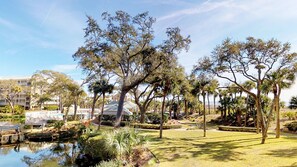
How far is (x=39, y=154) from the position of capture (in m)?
20.1

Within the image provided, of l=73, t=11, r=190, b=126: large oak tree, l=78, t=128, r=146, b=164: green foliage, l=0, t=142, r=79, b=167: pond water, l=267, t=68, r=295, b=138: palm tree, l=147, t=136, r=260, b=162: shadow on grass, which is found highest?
l=73, t=11, r=190, b=126: large oak tree

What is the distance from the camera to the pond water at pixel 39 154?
55.7 feet

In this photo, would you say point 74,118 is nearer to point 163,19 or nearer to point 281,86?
point 163,19

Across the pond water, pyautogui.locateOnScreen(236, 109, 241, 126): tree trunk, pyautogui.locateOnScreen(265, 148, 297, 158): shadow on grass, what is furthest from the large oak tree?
pyautogui.locateOnScreen(236, 109, 241, 126): tree trunk

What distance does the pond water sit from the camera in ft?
55.7

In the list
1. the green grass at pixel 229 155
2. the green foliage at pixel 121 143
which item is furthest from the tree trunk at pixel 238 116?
the green foliage at pixel 121 143

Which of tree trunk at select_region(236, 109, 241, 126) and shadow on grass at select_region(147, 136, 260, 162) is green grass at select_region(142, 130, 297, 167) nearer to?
Answer: shadow on grass at select_region(147, 136, 260, 162)

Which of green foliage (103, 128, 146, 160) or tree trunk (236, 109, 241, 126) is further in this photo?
tree trunk (236, 109, 241, 126)

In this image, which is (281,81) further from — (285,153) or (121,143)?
(121,143)

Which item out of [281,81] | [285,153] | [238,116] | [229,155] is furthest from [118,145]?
[238,116]

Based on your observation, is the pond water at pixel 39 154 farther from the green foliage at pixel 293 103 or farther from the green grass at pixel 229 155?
the green foliage at pixel 293 103

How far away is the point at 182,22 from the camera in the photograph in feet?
70.8

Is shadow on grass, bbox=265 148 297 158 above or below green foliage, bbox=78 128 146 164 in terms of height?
below

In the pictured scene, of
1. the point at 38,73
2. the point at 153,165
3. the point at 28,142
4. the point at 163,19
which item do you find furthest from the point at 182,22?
the point at 38,73
